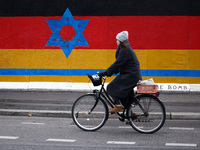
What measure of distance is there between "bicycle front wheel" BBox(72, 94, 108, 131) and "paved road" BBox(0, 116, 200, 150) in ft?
0.47

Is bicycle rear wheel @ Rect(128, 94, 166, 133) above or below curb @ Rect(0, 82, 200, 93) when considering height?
below

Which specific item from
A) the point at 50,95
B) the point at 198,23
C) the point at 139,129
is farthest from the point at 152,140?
the point at 198,23

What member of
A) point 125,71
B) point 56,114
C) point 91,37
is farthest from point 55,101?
point 125,71

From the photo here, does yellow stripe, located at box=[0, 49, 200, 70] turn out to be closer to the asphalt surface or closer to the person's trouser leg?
the asphalt surface

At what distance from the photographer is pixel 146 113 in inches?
288

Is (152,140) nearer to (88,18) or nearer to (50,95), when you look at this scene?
(50,95)

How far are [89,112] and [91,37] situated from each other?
633 centimetres

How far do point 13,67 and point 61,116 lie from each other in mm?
5191

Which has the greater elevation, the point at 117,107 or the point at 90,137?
the point at 117,107
